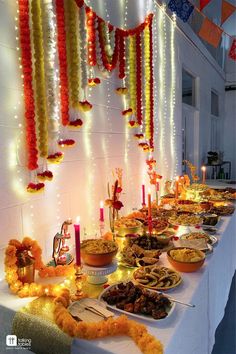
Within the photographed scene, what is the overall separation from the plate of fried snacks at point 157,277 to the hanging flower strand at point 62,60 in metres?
1.02

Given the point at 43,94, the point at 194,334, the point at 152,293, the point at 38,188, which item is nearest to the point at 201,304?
the point at 194,334

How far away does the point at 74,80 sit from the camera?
198 cm

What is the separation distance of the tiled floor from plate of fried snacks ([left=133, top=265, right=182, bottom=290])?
0.96m

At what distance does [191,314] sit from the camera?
1272 millimetres

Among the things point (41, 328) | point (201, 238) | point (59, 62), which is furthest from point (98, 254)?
point (59, 62)

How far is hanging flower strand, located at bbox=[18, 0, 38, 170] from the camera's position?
1592 mm

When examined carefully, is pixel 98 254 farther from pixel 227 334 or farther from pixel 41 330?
pixel 227 334

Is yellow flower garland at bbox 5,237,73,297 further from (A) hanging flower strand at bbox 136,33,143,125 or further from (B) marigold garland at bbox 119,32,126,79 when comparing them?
(A) hanging flower strand at bbox 136,33,143,125

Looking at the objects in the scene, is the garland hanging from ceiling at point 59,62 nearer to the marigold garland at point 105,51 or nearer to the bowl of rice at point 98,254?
the marigold garland at point 105,51

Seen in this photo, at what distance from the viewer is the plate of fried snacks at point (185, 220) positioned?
2277 mm

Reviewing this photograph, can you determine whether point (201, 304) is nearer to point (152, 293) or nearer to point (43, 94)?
point (152, 293)

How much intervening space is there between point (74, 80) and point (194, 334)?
5.09 feet

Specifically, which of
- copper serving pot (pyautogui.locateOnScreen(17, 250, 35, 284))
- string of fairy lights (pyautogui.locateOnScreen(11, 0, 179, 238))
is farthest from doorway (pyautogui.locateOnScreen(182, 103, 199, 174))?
copper serving pot (pyautogui.locateOnScreen(17, 250, 35, 284))

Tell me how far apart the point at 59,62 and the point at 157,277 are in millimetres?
1347
